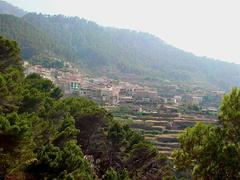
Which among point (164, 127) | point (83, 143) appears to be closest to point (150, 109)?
point (164, 127)

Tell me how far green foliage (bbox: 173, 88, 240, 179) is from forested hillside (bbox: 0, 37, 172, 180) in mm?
4728

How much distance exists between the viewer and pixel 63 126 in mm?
24828

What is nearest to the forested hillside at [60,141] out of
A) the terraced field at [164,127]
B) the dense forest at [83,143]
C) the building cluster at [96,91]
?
the dense forest at [83,143]

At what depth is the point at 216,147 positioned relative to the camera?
15641mm

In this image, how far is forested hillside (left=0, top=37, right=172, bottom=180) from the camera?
16.7 metres

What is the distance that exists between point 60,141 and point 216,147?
33.0ft

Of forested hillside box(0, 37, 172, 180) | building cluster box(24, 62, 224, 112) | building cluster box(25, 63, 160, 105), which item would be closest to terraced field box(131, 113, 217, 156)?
building cluster box(24, 62, 224, 112)

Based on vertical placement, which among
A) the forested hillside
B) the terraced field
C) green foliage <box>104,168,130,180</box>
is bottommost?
the terraced field

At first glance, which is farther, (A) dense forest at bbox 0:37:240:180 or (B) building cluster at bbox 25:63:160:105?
(B) building cluster at bbox 25:63:160:105

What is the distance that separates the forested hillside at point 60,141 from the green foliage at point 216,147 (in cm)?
473

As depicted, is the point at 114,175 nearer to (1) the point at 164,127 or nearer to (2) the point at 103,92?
(1) the point at 164,127

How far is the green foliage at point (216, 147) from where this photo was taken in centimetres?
1512

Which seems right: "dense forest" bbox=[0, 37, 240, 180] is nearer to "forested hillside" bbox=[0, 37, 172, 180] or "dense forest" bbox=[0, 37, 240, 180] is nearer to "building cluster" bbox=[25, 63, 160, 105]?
"forested hillside" bbox=[0, 37, 172, 180]

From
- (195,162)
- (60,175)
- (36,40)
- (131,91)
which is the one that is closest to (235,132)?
(195,162)
